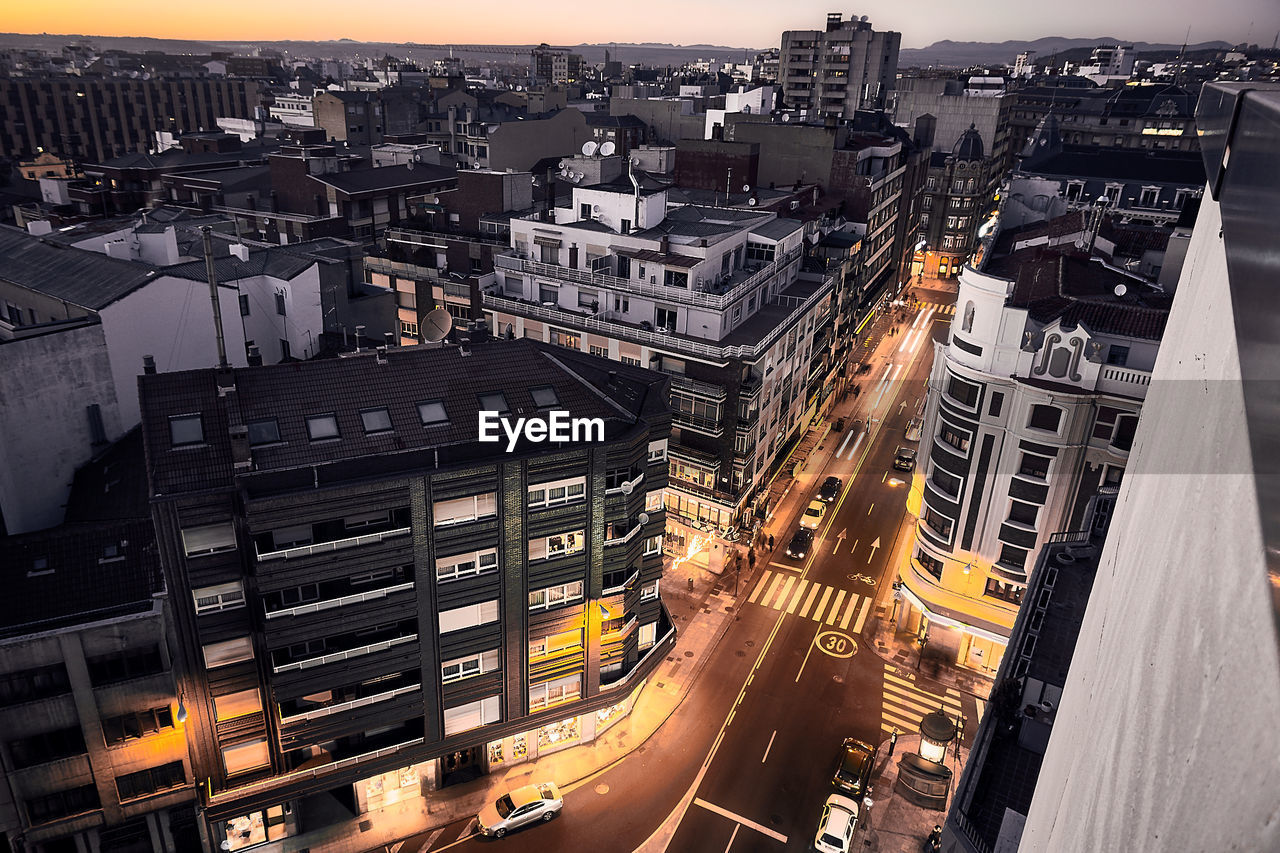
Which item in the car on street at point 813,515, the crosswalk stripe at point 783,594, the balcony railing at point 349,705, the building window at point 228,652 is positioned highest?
the building window at point 228,652

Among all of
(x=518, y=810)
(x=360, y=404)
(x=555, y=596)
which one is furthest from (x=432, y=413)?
(x=518, y=810)

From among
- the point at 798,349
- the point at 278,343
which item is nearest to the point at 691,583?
the point at 798,349

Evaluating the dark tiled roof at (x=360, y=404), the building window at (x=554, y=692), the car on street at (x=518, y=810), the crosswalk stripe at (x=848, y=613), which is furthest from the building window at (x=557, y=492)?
the crosswalk stripe at (x=848, y=613)

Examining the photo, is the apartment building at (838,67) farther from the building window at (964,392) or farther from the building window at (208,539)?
the building window at (208,539)

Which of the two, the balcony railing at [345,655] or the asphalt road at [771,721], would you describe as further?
the asphalt road at [771,721]

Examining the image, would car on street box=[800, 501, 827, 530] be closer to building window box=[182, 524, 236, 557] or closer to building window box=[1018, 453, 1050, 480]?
building window box=[1018, 453, 1050, 480]

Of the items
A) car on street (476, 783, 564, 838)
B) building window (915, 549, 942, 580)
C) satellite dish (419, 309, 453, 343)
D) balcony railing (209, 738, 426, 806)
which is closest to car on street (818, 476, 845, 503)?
building window (915, 549, 942, 580)
